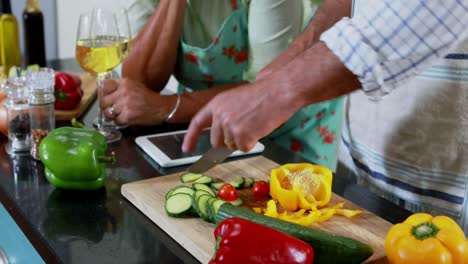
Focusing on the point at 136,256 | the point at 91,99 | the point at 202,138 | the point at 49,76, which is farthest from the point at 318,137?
the point at 136,256

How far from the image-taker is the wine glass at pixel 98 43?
4.36ft

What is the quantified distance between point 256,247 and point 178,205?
0.84 ft

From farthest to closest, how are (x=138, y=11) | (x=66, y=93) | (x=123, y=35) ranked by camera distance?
(x=138, y=11)
(x=66, y=93)
(x=123, y=35)

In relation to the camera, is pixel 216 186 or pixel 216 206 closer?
pixel 216 206

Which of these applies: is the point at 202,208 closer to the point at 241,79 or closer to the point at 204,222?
the point at 204,222

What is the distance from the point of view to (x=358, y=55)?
2.62 ft

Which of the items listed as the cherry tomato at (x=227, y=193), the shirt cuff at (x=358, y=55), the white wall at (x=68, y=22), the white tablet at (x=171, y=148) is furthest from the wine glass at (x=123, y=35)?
the white wall at (x=68, y=22)

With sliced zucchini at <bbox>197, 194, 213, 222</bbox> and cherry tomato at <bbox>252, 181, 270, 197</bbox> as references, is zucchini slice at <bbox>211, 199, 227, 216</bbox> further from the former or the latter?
cherry tomato at <bbox>252, 181, 270, 197</bbox>

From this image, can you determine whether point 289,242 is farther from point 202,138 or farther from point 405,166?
point 202,138

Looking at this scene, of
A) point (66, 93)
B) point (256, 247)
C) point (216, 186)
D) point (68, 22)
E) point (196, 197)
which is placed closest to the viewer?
point (256, 247)

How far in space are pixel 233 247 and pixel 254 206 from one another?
29 centimetres

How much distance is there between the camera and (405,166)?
47.6 inches


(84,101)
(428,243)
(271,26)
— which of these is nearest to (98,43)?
(84,101)

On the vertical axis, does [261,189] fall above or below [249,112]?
below
